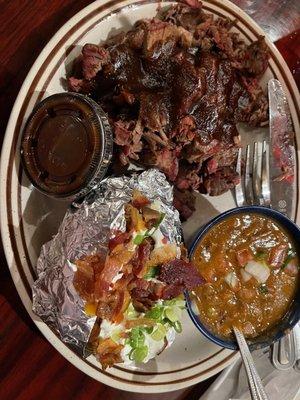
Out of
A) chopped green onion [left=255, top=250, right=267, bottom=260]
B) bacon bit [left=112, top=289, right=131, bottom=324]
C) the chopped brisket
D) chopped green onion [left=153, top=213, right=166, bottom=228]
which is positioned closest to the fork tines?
the chopped brisket

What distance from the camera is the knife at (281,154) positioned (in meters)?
2.33

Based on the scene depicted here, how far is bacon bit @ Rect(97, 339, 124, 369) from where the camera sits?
1.90 meters

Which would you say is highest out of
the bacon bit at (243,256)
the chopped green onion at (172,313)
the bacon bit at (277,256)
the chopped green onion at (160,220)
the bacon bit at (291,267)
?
the chopped green onion at (160,220)

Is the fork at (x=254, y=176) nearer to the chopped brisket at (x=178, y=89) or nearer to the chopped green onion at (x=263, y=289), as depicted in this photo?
the chopped brisket at (x=178, y=89)

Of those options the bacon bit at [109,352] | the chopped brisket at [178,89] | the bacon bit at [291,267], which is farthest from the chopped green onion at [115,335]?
the bacon bit at [291,267]

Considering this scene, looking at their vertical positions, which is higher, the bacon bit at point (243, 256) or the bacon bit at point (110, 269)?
the bacon bit at point (110, 269)

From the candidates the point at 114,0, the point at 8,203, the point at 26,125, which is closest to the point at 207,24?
the point at 114,0

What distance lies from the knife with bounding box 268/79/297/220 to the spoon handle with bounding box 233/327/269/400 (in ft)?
1.88

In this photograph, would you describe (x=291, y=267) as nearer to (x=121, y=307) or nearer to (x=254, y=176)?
(x=254, y=176)

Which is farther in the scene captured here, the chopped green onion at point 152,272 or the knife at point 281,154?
the knife at point 281,154

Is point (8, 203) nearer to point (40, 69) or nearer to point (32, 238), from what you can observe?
point (32, 238)

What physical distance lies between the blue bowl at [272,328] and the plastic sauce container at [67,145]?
1.54 ft

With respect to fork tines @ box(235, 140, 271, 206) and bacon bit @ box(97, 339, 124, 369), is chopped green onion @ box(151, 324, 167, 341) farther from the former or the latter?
fork tines @ box(235, 140, 271, 206)

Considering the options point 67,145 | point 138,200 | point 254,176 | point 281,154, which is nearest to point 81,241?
point 138,200
